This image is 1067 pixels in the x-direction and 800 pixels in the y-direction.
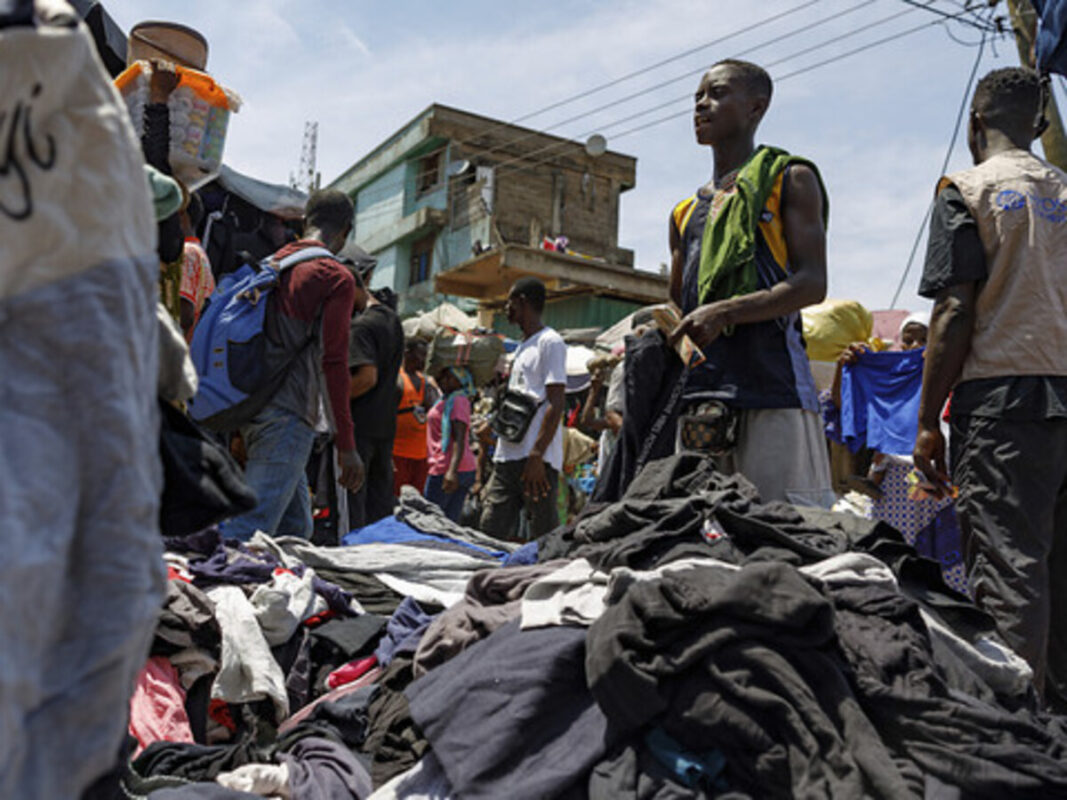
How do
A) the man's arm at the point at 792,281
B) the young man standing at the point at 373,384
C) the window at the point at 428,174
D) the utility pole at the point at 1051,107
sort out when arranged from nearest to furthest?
the man's arm at the point at 792,281
the young man standing at the point at 373,384
the utility pole at the point at 1051,107
the window at the point at 428,174

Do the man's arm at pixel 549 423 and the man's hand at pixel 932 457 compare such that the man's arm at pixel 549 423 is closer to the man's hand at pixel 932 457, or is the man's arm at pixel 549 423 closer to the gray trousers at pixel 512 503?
the gray trousers at pixel 512 503

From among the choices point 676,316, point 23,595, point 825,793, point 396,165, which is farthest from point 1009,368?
point 396,165

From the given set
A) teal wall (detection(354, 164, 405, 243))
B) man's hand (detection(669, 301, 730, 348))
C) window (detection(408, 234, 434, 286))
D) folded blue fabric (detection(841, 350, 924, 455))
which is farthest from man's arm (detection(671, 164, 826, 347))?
teal wall (detection(354, 164, 405, 243))

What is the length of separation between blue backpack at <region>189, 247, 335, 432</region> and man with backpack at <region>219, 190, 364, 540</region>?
0.11 ft

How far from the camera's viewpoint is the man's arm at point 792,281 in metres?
3.25

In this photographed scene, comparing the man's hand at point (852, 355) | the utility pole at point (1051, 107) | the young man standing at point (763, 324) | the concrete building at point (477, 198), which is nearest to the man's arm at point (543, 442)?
the man's hand at point (852, 355)

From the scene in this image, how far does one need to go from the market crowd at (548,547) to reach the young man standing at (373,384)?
3.08ft

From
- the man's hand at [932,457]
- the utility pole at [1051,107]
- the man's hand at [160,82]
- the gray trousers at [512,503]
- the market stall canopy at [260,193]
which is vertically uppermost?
the utility pole at [1051,107]

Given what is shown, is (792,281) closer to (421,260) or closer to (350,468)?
(350,468)

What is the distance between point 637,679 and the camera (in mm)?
1952

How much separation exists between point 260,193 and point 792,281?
4.16 metres

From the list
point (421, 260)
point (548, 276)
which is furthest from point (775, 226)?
point (421, 260)

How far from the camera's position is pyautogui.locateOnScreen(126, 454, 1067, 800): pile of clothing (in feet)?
6.25

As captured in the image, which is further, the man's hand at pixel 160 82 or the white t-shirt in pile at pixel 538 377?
the white t-shirt in pile at pixel 538 377
